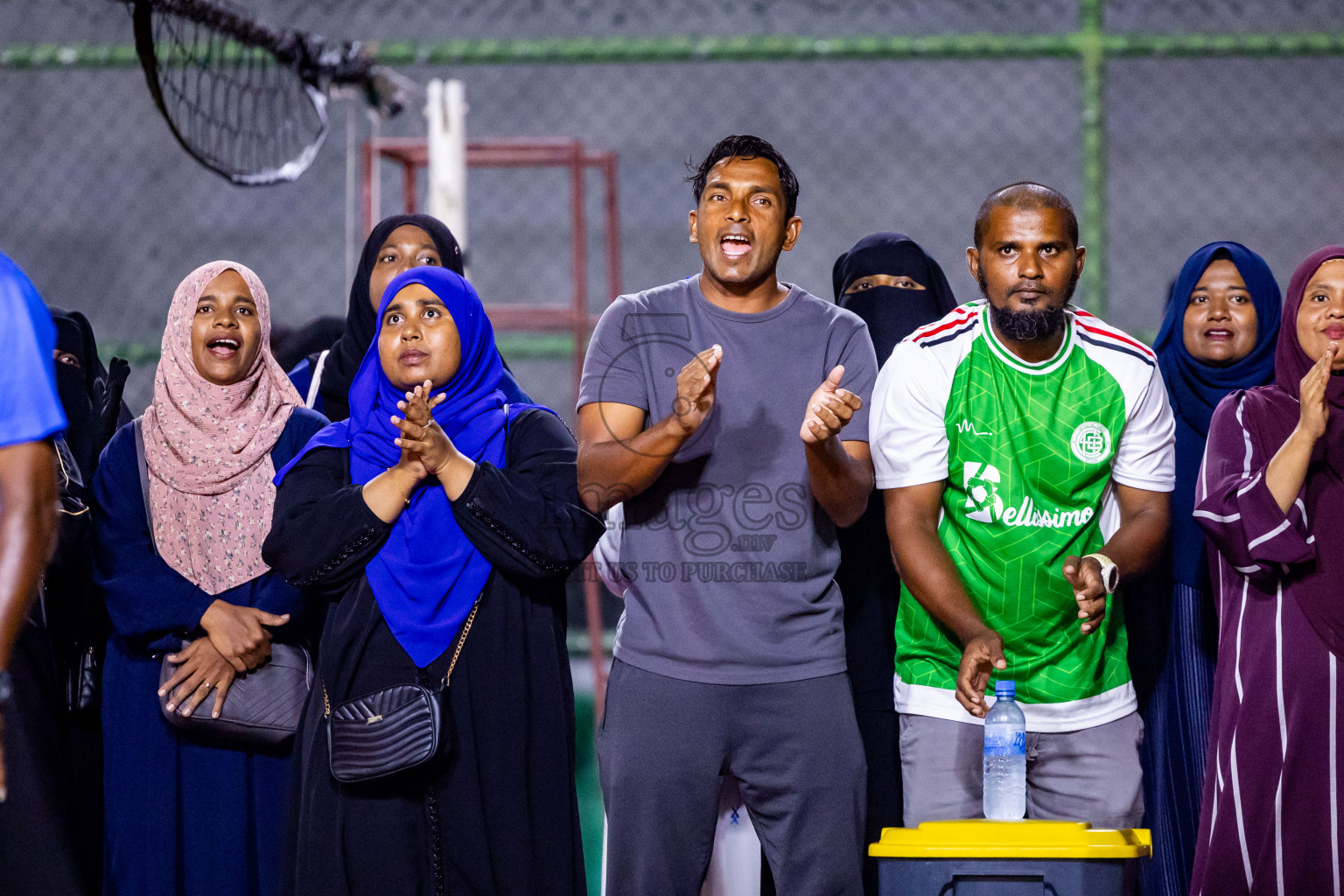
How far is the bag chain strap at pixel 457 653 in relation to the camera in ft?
7.94

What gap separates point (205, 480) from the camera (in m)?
2.71

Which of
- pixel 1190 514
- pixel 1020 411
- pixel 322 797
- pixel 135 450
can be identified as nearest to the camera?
pixel 322 797

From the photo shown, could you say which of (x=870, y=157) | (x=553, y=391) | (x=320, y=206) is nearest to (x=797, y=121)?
(x=870, y=157)

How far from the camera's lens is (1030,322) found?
8.41ft

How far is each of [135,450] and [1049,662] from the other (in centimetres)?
183

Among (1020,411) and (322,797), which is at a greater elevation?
(1020,411)

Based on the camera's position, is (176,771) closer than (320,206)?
Yes

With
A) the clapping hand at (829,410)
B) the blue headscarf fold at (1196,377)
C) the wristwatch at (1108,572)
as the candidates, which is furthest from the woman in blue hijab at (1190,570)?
the clapping hand at (829,410)

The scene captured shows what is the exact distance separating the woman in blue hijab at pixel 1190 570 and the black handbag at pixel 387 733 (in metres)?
1.58

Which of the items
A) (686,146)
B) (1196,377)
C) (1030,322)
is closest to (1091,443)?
(1030,322)

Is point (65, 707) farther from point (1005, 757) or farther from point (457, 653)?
point (1005, 757)

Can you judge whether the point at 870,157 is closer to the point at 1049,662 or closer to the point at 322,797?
the point at 1049,662

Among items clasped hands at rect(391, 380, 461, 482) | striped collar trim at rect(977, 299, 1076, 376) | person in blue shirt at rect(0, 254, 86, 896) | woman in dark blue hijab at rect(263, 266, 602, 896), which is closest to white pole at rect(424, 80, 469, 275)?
woman in dark blue hijab at rect(263, 266, 602, 896)

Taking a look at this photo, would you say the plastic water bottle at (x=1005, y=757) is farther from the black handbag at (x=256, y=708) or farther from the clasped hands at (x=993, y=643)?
the black handbag at (x=256, y=708)
